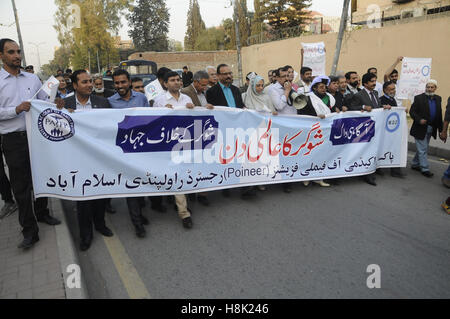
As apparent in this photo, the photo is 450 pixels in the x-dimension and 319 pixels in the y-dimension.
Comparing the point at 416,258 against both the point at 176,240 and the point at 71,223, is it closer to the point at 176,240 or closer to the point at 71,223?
the point at 176,240

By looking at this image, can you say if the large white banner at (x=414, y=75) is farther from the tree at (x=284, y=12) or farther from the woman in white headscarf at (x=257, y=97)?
the tree at (x=284, y=12)

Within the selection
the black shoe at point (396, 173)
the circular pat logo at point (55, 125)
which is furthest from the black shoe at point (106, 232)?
the black shoe at point (396, 173)

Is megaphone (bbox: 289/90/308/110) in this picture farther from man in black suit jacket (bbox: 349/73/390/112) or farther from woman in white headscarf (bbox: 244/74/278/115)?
man in black suit jacket (bbox: 349/73/390/112)

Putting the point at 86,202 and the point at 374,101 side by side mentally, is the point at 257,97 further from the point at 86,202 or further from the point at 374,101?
the point at 86,202

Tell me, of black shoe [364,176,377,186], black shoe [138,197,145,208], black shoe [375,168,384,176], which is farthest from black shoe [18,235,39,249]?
black shoe [375,168,384,176]

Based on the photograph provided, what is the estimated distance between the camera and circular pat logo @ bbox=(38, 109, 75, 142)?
3.55m

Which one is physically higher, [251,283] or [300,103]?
[300,103]

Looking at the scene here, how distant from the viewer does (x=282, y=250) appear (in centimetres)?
345

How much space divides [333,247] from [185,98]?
2.57 meters

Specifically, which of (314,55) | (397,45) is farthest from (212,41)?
(314,55)

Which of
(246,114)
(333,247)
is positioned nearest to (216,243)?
(333,247)

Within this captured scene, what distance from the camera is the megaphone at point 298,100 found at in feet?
16.8

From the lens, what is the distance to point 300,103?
5172 millimetres

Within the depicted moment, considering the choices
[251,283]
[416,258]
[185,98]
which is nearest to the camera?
[251,283]
